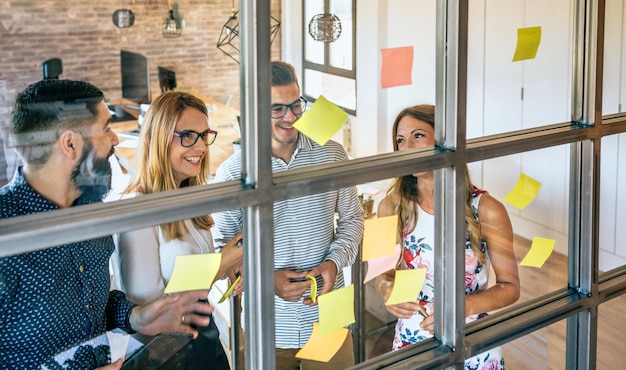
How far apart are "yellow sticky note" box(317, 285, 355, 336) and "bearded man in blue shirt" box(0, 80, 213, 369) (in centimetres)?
30

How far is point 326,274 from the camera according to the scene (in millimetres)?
1187

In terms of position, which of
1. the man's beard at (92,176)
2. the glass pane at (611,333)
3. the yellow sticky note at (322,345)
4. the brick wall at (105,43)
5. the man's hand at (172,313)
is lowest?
the glass pane at (611,333)

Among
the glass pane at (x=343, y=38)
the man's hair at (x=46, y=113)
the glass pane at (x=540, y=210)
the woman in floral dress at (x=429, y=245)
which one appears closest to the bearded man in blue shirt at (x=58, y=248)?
the man's hair at (x=46, y=113)

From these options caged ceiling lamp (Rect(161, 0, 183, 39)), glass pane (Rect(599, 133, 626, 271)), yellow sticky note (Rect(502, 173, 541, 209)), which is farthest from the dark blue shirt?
glass pane (Rect(599, 133, 626, 271))

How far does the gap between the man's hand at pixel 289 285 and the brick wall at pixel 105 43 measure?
28 centimetres

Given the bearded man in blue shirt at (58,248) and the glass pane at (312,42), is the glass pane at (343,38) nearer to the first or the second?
the glass pane at (312,42)

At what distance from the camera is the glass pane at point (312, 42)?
3.49 feet

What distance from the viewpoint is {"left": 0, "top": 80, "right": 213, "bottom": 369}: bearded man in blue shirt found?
34.2 inches

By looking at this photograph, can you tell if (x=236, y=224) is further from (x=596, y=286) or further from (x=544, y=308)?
(x=596, y=286)

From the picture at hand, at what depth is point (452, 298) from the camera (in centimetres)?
128

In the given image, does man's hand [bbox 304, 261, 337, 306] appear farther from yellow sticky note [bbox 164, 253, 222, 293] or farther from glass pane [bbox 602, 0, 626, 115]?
glass pane [bbox 602, 0, 626, 115]

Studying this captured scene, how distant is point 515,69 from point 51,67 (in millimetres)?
898

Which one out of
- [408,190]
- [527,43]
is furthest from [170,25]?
[527,43]

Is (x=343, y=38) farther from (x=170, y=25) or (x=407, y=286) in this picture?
(x=407, y=286)
